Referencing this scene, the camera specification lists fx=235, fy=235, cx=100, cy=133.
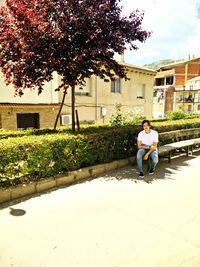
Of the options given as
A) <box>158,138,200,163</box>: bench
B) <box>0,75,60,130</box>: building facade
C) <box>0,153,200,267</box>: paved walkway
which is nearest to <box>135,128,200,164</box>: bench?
<box>158,138,200,163</box>: bench

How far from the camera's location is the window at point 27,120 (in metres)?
12.2

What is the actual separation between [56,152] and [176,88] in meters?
39.7

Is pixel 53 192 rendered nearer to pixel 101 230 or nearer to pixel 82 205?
pixel 82 205

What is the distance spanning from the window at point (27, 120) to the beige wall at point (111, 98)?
1776 millimetres

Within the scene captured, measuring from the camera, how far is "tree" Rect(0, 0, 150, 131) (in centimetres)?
561

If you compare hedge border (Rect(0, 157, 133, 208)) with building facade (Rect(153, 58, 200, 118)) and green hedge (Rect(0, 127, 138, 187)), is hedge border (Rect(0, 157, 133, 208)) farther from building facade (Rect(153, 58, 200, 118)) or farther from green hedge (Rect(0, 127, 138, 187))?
building facade (Rect(153, 58, 200, 118))

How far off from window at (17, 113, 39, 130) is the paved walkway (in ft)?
26.0

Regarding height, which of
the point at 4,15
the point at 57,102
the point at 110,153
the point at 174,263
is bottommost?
the point at 174,263

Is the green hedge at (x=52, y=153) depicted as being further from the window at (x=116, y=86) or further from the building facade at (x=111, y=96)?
the window at (x=116, y=86)

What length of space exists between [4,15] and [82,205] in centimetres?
536

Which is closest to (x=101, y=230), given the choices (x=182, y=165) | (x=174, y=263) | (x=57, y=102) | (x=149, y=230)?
(x=149, y=230)

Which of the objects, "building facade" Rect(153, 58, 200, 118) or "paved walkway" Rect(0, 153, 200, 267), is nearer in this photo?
"paved walkway" Rect(0, 153, 200, 267)

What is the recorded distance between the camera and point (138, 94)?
63.5ft

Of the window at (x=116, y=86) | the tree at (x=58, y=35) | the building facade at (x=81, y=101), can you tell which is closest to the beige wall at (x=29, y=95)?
the building facade at (x=81, y=101)
